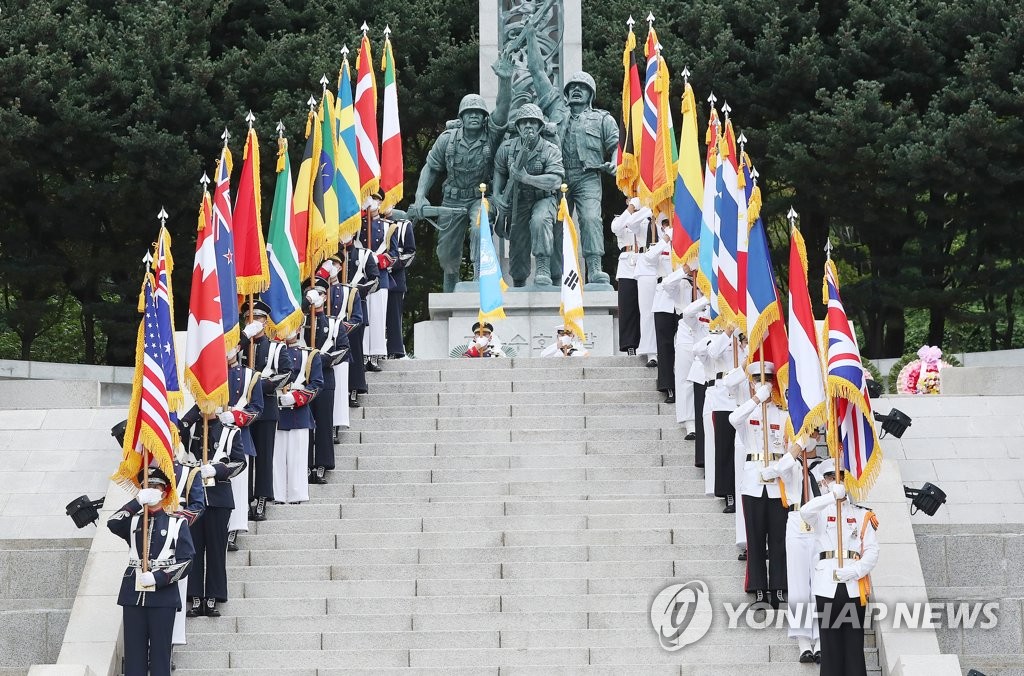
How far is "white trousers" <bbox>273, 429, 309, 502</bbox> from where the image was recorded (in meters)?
15.0

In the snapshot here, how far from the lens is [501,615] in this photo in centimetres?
1316

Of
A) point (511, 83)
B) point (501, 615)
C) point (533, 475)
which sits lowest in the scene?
point (501, 615)

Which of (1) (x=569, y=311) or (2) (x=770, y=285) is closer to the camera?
(2) (x=770, y=285)

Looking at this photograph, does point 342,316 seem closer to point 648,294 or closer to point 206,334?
point 206,334

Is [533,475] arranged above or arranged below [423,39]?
below

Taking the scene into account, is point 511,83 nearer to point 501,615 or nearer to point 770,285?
point 770,285

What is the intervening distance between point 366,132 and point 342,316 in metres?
3.19

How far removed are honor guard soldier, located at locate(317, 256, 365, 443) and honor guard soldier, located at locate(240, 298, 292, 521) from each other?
3.78 feet

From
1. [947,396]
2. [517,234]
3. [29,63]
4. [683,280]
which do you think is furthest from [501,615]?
[29,63]

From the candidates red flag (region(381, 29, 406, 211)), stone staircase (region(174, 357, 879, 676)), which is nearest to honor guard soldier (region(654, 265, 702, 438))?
stone staircase (region(174, 357, 879, 676))

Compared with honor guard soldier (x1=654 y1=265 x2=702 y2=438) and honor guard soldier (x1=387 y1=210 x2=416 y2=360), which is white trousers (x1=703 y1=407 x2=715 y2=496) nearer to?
honor guard soldier (x1=654 y1=265 x2=702 y2=438)

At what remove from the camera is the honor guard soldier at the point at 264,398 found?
14773 mm

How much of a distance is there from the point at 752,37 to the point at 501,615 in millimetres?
16744

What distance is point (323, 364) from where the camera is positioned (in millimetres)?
15539
